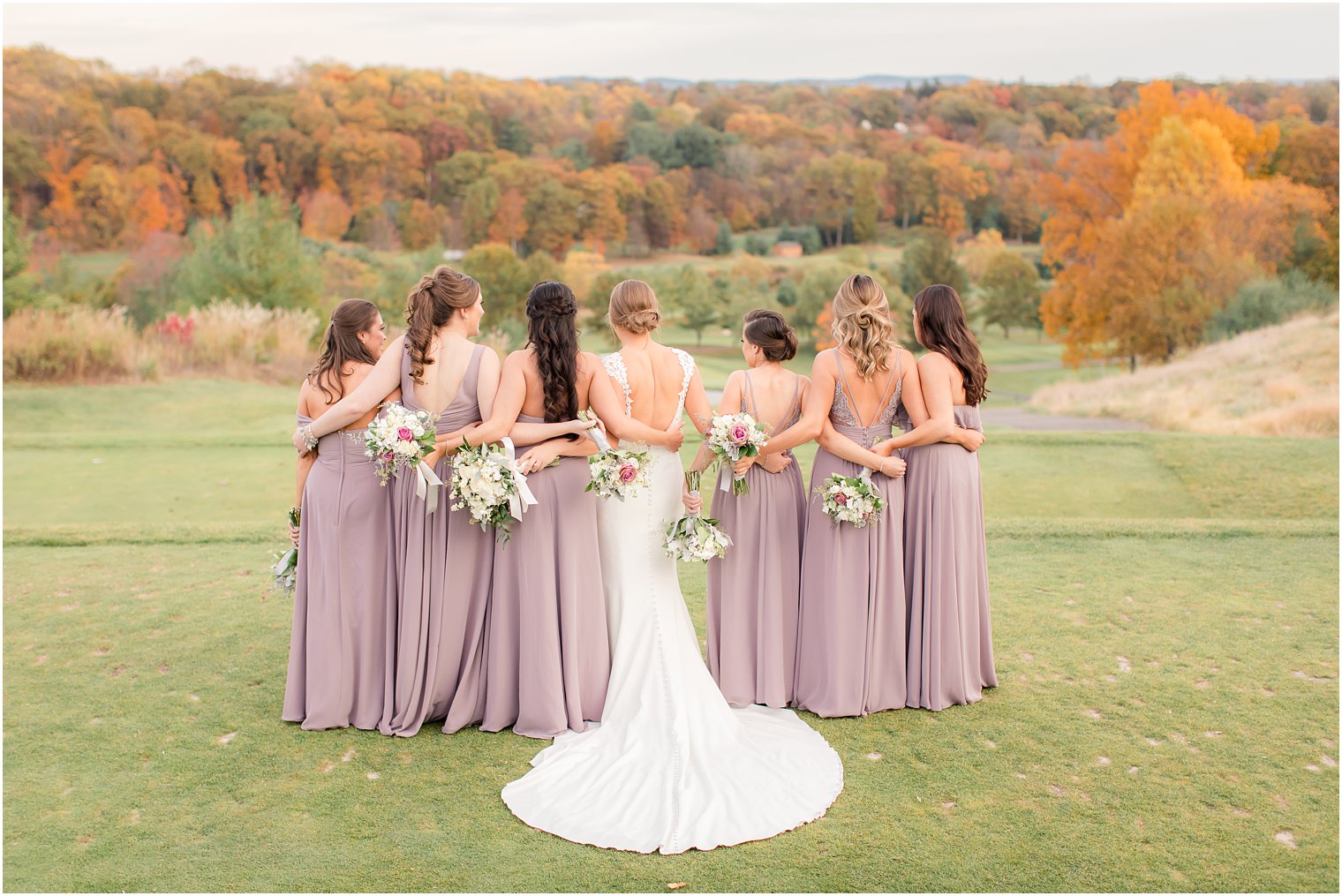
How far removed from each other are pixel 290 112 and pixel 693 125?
26289mm

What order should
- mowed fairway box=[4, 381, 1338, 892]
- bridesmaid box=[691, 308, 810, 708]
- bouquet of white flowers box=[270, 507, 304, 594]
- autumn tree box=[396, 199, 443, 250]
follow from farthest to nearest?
autumn tree box=[396, 199, 443, 250], bouquet of white flowers box=[270, 507, 304, 594], bridesmaid box=[691, 308, 810, 708], mowed fairway box=[4, 381, 1338, 892]

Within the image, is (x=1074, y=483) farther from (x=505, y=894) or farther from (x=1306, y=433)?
(x=505, y=894)

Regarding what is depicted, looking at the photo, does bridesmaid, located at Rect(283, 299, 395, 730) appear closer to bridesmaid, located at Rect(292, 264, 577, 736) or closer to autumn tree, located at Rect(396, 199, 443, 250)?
bridesmaid, located at Rect(292, 264, 577, 736)

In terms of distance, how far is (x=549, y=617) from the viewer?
5.43 meters

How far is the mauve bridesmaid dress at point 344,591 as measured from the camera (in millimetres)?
5535

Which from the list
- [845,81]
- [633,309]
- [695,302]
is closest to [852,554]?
[633,309]

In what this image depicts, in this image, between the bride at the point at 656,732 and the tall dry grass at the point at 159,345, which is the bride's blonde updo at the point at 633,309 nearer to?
the bride at the point at 656,732

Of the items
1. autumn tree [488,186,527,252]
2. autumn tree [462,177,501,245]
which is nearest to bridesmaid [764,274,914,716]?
autumn tree [488,186,527,252]

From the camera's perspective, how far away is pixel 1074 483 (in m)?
11.9

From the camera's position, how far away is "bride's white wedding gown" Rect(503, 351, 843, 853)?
4453 mm

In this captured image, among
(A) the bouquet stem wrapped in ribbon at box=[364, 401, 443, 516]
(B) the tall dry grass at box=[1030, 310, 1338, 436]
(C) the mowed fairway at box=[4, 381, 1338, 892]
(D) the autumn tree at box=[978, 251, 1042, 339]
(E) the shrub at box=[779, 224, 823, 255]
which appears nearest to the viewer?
(C) the mowed fairway at box=[4, 381, 1338, 892]

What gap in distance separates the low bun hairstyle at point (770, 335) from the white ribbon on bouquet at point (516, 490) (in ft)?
4.69

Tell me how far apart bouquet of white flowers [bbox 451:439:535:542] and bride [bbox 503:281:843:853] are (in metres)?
0.57

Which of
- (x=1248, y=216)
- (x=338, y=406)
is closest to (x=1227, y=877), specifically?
(x=338, y=406)
